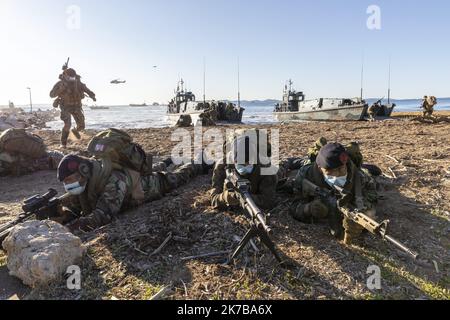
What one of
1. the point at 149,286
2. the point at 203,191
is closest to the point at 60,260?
the point at 149,286

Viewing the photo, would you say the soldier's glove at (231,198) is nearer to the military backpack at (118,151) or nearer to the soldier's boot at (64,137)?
the military backpack at (118,151)

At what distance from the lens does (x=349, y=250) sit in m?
3.88

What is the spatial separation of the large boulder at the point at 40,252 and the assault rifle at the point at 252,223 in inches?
63.5

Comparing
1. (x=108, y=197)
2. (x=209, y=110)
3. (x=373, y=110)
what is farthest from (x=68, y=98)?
(x=373, y=110)

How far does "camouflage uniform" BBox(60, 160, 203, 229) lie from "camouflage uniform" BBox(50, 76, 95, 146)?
6.58m

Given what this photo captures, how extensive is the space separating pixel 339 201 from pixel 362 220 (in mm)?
440

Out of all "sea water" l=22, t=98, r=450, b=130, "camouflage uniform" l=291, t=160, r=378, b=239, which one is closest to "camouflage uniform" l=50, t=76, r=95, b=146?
"camouflage uniform" l=291, t=160, r=378, b=239

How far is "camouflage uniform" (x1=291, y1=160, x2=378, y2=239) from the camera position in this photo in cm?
384

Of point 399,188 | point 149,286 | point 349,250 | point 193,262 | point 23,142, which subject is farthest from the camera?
point 23,142

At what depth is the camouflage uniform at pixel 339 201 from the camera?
12.6ft
